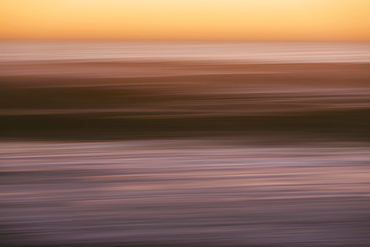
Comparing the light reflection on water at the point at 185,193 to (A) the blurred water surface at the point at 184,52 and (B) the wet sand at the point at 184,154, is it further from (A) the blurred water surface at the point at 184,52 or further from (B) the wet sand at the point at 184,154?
(A) the blurred water surface at the point at 184,52

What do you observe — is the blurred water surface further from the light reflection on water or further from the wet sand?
the light reflection on water

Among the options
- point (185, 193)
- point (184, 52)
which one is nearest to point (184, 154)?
point (185, 193)

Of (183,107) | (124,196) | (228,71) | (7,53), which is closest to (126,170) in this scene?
(124,196)

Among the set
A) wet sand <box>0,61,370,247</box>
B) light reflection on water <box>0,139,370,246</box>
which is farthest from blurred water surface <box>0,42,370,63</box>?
light reflection on water <box>0,139,370,246</box>

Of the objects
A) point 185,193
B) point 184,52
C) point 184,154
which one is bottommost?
point 185,193

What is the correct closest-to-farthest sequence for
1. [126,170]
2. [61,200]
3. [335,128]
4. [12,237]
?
[12,237]
[61,200]
[126,170]
[335,128]

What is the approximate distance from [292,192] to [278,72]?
2.21 feet

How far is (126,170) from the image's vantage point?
1.52 m

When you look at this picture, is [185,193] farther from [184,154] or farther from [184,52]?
[184,52]

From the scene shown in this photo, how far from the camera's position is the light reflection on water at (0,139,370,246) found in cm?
120

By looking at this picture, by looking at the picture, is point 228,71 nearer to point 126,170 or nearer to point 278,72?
point 278,72

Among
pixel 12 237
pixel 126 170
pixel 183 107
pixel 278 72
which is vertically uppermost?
pixel 278 72

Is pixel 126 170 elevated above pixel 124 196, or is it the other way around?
pixel 126 170

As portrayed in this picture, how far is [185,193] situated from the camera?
1396 millimetres
